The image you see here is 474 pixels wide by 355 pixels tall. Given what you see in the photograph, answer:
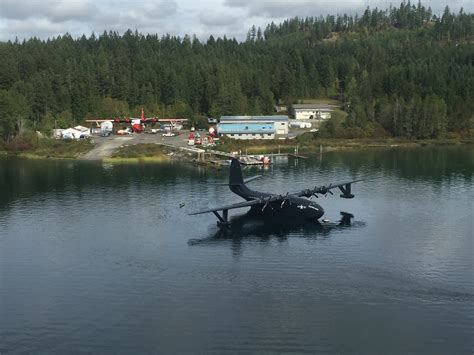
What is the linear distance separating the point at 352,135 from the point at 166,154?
51.7 m

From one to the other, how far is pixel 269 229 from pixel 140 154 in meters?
61.2

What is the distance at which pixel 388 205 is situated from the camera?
75.5m

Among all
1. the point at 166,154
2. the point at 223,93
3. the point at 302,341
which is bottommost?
the point at 302,341

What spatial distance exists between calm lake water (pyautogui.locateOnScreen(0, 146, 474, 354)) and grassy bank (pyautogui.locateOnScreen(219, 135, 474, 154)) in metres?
42.1

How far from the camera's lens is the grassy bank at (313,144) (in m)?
130

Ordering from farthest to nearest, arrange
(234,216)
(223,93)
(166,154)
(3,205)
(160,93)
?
(160,93) → (223,93) → (166,154) → (3,205) → (234,216)

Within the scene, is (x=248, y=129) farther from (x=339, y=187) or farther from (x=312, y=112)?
(x=339, y=187)

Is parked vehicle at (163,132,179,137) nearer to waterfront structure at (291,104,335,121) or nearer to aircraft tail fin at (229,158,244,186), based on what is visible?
waterfront structure at (291,104,335,121)

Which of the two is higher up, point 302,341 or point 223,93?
point 223,93

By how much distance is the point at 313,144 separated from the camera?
452ft

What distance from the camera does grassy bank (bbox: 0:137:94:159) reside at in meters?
126

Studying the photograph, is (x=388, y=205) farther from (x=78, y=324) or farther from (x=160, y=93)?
(x=160, y=93)

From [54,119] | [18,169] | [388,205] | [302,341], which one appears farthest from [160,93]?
[302,341]

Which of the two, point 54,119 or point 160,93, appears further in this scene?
point 160,93
